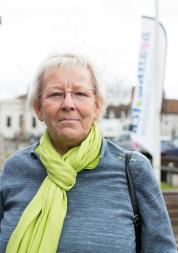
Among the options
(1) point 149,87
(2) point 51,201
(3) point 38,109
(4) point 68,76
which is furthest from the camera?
(1) point 149,87

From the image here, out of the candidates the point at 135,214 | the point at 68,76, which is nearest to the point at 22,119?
the point at 68,76

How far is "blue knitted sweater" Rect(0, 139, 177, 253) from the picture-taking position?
6.64 ft

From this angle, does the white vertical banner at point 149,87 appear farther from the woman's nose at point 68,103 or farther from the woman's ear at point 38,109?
the woman's nose at point 68,103

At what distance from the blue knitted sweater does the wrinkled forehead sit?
0.30 m

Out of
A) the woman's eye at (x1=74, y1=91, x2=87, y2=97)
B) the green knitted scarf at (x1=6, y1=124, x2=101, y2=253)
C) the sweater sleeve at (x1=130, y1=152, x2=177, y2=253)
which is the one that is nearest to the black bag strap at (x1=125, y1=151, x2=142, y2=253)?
the sweater sleeve at (x1=130, y1=152, x2=177, y2=253)

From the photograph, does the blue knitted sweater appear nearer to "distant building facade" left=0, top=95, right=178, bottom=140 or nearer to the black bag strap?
the black bag strap

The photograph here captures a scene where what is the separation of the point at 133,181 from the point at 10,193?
0.54 meters

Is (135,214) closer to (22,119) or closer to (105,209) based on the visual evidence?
(105,209)

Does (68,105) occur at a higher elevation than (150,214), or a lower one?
higher

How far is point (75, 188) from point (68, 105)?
344mm

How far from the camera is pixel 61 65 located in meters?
2.18

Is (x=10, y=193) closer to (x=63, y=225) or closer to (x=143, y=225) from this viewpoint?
(x=63, y=225)

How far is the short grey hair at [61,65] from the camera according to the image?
220 centimetres

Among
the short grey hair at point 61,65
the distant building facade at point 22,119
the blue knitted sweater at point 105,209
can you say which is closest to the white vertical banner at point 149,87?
the short grey hair at point 61,65
